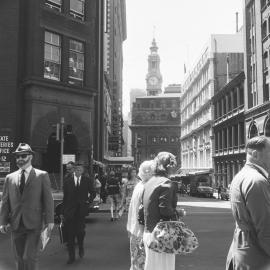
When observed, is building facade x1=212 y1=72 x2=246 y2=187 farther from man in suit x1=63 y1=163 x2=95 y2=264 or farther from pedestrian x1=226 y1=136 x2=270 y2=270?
pedestrian x1=226 y1=136 x2=270 y2=270

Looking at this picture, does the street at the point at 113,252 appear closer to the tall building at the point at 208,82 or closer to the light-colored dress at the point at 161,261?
the light-colored dress at the point at 161,261

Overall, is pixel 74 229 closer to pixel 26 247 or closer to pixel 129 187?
pixel 26 247

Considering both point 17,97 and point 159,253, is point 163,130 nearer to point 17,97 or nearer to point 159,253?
point 17,97

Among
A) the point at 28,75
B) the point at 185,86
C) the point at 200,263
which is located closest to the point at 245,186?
the point at 200,263

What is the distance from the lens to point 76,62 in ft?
89.1

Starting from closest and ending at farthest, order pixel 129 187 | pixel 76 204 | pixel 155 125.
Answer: pixel 76 204
pixel 129 187
pixel 155 125

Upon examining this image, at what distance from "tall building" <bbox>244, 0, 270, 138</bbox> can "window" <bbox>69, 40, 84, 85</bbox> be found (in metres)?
22.0

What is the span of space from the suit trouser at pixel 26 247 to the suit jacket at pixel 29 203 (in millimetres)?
94

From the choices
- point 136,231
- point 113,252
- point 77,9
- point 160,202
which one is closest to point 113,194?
point 113,252

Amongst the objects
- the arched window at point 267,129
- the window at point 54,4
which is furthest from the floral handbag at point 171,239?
the arched window at point 267,129

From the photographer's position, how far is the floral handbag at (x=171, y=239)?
511 centimetres

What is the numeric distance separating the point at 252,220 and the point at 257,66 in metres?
46.1

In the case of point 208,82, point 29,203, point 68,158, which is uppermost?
point 208,82

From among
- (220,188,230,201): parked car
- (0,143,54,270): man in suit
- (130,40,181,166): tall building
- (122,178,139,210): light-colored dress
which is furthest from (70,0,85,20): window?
(130,40,181,166): tall building
